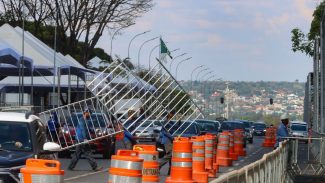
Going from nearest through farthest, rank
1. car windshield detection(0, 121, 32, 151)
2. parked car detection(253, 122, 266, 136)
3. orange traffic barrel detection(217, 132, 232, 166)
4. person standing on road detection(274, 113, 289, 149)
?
car windshield detection(0, 121, 32, 151) → person standing on road detection(274, 113, 289, 149) → orange traffic barrel detection(217, 132, 232, 166) → parked car detection(253, 122, 266, 136)

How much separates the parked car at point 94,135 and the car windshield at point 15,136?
15505 mm

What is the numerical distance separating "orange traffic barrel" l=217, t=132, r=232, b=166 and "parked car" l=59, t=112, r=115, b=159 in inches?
154

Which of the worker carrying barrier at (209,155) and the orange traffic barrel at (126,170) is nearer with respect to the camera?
the orange traffic barrel at (126,170)

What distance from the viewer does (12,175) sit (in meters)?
11.5

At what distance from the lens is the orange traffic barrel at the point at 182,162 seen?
54.8 feet

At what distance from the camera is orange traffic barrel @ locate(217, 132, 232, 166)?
28500mm

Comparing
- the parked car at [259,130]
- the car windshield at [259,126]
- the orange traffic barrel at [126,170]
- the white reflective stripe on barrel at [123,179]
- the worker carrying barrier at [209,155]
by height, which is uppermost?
the orange traffic barrel at [126,170]

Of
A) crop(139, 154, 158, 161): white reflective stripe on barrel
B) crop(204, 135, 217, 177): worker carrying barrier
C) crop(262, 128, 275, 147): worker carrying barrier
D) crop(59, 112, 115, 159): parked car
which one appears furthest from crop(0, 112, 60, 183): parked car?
crop(262, 128, 275, 147): worker carrying barrier

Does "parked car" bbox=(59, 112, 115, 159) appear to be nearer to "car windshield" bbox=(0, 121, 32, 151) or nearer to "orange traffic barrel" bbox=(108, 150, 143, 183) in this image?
"car windshield" bbox=(0, 121, 32, 151)

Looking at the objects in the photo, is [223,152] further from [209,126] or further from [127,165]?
[127,165]

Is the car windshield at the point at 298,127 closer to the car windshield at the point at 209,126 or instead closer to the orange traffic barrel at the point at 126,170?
the car windshield at the point at 209,126

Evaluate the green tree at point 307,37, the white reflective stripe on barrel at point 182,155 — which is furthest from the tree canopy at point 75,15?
the white reflective stripe on barrel at point 182,155

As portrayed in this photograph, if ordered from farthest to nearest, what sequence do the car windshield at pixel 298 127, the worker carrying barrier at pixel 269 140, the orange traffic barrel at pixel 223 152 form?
the car windshield at pixel 298 127
the worker carrying barrier at pixel 269 140
the orange traffic barrel at pixel 223 152

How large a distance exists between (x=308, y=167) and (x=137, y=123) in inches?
216
